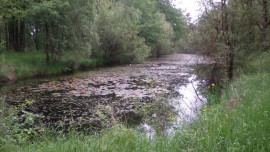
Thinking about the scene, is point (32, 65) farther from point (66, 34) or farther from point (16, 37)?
point (16, 37)

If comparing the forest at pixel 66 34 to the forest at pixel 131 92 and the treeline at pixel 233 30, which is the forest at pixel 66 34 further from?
the treeline at pixel 233 30

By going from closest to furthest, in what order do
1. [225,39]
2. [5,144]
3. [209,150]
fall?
[209,150] → [5,144] → [225,39]

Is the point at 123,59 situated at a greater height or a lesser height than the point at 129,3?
lesser

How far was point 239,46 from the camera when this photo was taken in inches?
392

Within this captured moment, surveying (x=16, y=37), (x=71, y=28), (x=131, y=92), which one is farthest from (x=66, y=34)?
(x=131, y=92)

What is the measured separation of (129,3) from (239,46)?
815 inches

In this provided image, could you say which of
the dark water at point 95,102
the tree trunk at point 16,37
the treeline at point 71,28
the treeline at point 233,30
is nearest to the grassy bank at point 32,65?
the treeline at point 71,28

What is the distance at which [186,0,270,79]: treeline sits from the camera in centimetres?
952

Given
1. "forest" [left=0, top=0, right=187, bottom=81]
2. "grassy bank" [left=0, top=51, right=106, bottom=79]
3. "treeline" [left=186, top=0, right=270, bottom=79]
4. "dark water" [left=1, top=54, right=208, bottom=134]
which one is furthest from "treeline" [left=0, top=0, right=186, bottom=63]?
"dark water" [left=1, top=54, right=208, bottom=134]

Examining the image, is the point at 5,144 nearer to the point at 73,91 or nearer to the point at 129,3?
the point at 73,91

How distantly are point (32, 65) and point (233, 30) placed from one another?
13.9m

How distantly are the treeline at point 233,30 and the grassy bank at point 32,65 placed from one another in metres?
11.1

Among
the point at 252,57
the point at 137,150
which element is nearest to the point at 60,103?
the point at 137,150

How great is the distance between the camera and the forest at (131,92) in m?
3.70
